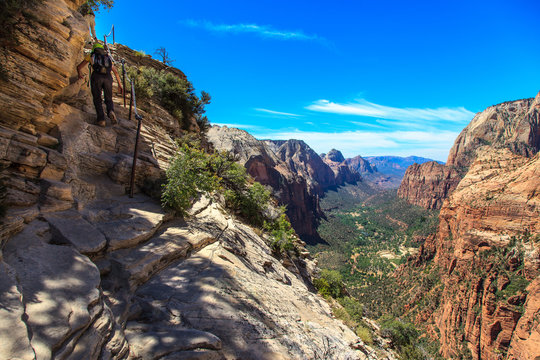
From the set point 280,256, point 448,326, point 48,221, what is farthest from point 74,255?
point 448,326

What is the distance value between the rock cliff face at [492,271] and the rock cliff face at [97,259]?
143ft

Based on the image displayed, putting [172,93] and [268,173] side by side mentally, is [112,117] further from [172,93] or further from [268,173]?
[268,173]

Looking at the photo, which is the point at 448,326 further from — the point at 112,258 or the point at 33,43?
the point at 33,43

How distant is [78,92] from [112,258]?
6853 mm

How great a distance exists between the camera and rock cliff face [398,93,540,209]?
122669 millimetres

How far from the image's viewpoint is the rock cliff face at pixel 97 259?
3371 millimetres

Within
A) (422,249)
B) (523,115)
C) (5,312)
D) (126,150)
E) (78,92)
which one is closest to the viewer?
(5,312)

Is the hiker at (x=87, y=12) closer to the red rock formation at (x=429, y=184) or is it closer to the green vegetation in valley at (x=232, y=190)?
the green vegetation in valley at (x=232, y=190)

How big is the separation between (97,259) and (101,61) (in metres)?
7.15

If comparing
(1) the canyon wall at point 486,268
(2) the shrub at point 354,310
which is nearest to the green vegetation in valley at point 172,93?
(2) the shrub at point 354,310

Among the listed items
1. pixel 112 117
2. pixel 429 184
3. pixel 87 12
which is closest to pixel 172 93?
pixel 87 12

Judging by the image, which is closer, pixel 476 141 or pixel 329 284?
pixel 329 284

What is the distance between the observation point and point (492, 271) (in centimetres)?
4053

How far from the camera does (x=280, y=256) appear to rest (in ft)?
42.3
